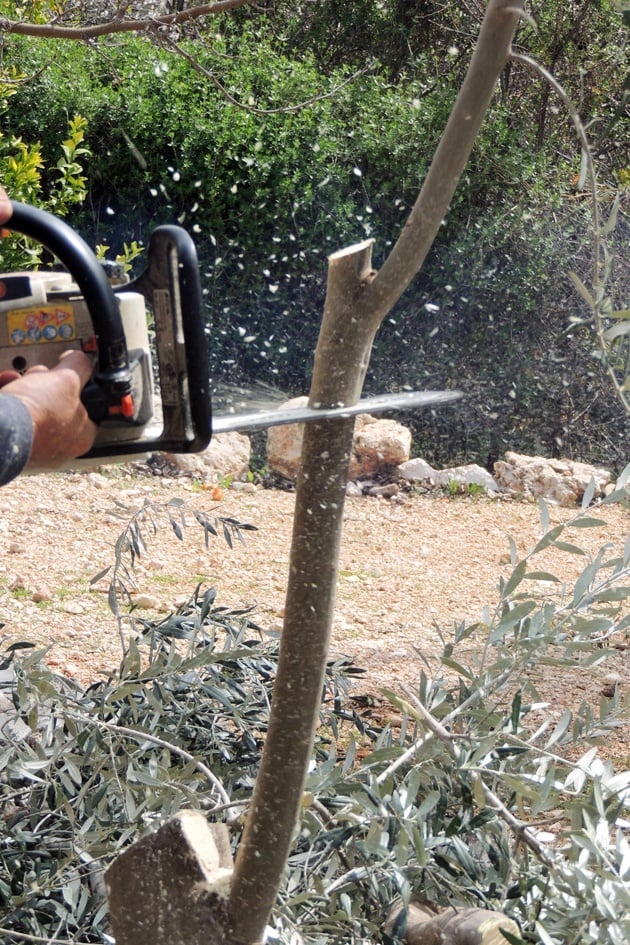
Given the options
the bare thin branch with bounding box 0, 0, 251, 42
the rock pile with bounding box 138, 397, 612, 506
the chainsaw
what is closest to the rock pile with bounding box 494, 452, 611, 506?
the rock pile with bounding box 138, 397, 612, 506

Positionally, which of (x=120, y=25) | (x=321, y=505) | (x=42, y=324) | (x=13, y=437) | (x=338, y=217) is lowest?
(x=321, y=505)

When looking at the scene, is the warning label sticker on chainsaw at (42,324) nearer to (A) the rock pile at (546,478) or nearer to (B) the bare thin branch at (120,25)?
(B) the bare thin branch at (120,25)

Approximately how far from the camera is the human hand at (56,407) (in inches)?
50.4

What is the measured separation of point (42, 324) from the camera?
1.45m

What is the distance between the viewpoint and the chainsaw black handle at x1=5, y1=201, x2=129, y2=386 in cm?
135

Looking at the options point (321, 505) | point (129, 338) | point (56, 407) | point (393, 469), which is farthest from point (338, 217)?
point (321, 505)

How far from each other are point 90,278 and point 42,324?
0.13 metres

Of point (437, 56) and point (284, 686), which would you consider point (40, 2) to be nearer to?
point (284, 686)

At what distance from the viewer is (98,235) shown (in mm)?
6188

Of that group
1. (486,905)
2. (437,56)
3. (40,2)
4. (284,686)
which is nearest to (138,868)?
(284,686)

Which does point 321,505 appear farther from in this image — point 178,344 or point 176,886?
point 176,886

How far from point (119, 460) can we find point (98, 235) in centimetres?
502

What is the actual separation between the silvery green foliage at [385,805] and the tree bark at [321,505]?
0.15 m

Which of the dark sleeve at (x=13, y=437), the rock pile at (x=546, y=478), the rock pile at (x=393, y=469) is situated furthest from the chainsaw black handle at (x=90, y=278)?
the rock pile at (x=546, y=478)
